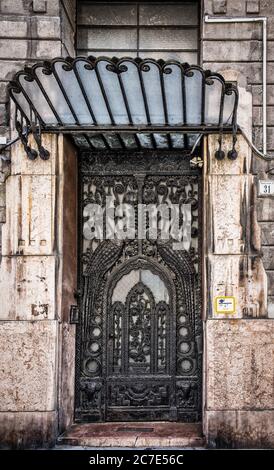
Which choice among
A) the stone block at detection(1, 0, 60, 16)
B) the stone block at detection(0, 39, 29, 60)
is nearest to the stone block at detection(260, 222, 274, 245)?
the stone block at detection(0, 39, 29, 60)

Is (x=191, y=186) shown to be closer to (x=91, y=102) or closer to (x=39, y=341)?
(x=91, y=102)

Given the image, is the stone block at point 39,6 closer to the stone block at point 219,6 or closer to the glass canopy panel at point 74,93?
the glass canopy panel at point 74,93

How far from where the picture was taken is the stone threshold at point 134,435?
23.4 ft

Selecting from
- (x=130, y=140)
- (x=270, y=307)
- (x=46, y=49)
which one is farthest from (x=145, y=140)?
A: (x=270, y=307)

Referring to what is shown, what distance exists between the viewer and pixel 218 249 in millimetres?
7352

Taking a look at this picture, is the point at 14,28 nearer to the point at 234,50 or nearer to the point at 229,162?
the point at 234,50

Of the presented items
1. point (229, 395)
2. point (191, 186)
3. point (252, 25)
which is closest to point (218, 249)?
point (191, 186)

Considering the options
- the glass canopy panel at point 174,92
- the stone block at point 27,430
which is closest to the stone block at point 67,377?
the stone block at point 27,430

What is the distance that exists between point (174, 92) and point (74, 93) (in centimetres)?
114

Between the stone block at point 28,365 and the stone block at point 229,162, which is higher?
the stone block at point 229,162

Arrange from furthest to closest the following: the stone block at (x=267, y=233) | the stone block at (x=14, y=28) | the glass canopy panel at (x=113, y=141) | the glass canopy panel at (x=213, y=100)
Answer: the glass canopy panel at (x=113, y=141)
the stone block at (x=14, y=28)
the stone block at (x=267, y=233)
the glass canopy panel at (x=213, y=100)

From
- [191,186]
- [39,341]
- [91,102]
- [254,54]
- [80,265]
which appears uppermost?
[254,54]

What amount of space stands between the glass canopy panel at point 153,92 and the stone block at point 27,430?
3.76 metres
